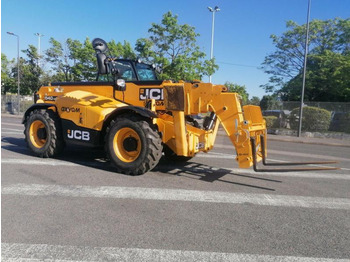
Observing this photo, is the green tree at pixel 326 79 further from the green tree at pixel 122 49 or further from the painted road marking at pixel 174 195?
the painted road marking at pixel 174 195

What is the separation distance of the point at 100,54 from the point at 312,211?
208 inches

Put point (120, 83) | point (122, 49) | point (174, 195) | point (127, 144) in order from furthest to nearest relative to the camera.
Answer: point (122, 49), point (120, 83), point (127, 144), point (174, 195)

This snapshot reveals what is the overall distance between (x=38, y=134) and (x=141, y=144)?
3353 millimetres

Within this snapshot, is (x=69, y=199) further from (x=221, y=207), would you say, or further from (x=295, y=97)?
(x=295, y=97)

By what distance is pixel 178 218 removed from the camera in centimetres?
387

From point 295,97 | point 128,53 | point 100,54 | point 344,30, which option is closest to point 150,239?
point 100,54

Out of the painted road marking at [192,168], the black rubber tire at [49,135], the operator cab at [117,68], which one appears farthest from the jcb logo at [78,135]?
the operator cab at [117,68]

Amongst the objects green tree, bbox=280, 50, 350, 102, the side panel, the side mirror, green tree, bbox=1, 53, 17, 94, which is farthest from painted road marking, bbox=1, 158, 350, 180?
green tree, bbox=1, 53, 17, 94

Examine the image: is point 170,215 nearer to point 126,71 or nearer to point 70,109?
point 70,109

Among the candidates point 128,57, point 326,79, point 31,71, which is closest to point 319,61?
point 326,79

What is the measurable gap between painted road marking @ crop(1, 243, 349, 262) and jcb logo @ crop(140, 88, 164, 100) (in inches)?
159

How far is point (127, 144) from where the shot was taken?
20.0 ft

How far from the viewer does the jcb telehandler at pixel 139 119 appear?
5.71 meters

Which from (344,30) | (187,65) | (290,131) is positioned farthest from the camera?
(344,30)
